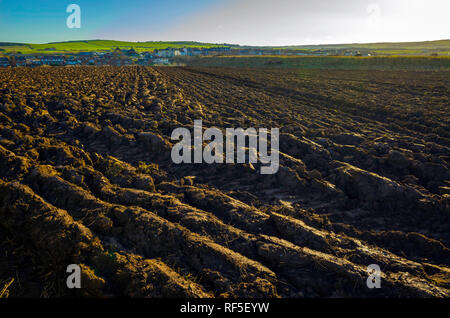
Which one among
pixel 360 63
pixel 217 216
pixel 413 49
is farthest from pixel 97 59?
pixel 413 49

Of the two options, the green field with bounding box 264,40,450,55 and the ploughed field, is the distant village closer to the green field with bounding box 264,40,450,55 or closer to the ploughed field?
the green field with bounding box 264,40,450,55

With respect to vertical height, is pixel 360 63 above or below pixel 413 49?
below

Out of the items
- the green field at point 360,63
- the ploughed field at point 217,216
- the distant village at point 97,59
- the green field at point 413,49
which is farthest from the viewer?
the green field at point 413,49

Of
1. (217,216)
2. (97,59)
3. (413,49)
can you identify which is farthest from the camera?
(413,49)

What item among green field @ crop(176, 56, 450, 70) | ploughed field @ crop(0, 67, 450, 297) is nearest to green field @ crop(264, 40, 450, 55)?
green field @ crop(176, 56, 450, 70)

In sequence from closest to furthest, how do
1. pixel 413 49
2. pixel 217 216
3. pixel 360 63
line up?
1. pixel 217 216
2. pixel 360 63
3. pixel 413 49

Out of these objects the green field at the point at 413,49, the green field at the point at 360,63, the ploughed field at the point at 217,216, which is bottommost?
the ploughed field at the point at 217,216

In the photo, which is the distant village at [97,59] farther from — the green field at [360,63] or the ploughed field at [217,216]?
the ploughed field at [217,216]

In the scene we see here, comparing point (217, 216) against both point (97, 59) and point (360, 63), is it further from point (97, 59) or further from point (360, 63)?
point (97, 59)

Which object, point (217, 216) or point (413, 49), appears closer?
point (217, 216)

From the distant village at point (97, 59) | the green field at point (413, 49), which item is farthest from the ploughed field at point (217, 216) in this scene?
the green field at point (413, 49)
